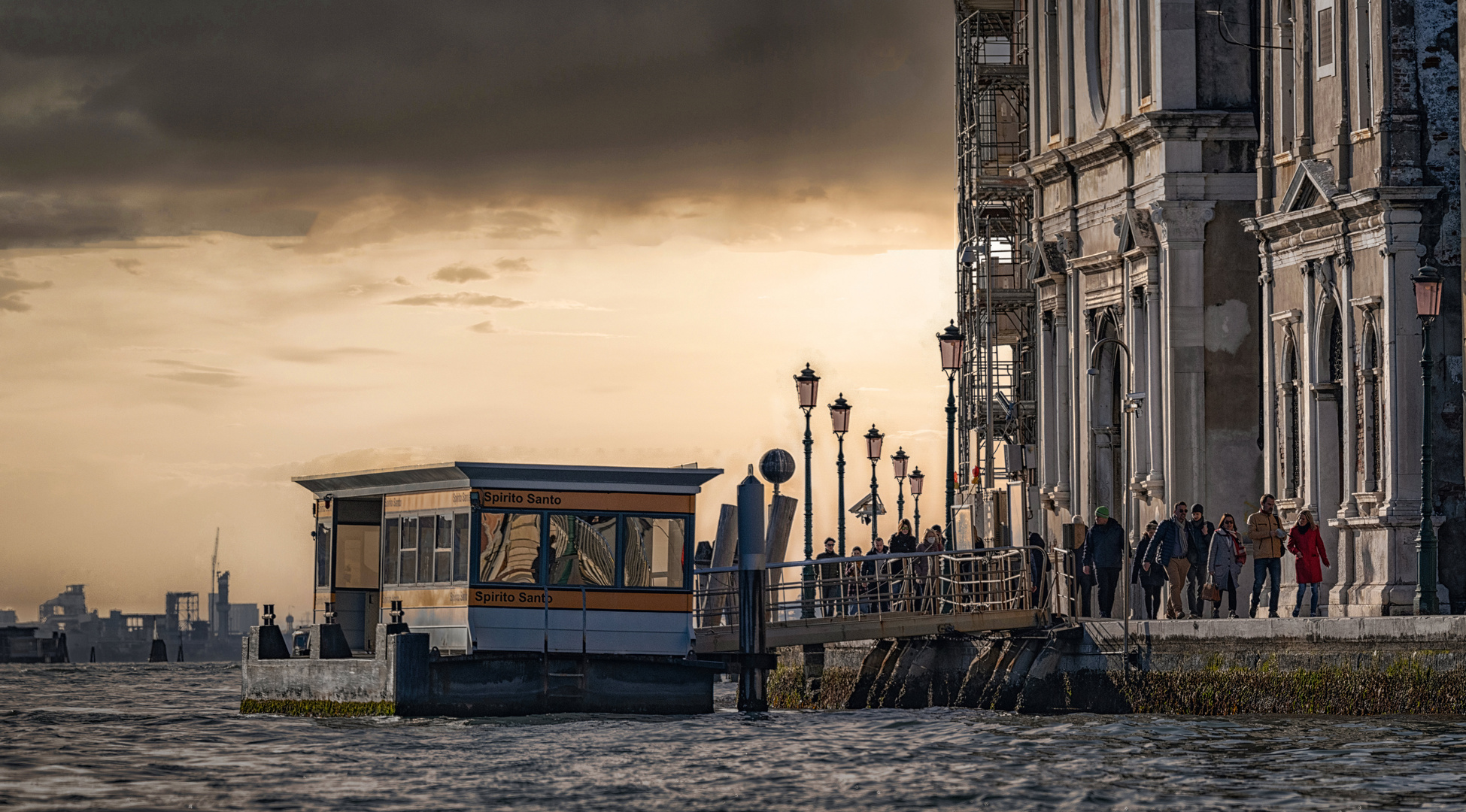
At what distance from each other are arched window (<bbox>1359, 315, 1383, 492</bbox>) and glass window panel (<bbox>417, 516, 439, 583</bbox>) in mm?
12544

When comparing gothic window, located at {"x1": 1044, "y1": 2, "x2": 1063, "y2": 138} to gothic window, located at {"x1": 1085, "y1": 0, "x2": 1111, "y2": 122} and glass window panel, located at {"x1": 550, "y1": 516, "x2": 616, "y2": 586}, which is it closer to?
gothic window, located at {"x1": 1085, "y1": 0, "x2": 1111, "y2": 122}

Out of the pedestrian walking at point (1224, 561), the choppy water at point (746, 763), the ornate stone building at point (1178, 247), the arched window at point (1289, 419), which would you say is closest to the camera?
the choppy water at point (746, 763)

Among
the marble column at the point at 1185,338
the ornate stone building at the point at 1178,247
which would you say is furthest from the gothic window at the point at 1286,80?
the marble column at the point at 1185,338

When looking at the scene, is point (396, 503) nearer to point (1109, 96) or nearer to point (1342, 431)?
point (1342, 431)

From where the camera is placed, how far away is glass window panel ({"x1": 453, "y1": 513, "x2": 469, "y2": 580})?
30.5 meters

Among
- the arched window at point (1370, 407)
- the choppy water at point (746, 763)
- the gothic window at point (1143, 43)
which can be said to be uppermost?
the gothic window at point (1143, 43)

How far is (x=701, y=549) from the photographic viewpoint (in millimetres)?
41969

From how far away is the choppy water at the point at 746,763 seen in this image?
66.1 ft

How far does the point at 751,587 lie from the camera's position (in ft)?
104

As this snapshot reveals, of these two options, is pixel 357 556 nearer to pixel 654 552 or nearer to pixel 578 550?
pixel 578 550

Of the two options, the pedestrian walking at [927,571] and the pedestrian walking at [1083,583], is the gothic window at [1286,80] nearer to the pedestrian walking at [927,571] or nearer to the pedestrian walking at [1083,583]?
the pedestrian walking at [1083,583]

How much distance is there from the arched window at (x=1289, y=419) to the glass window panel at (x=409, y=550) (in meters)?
13.0

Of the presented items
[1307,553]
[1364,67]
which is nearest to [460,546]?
[1307,553]

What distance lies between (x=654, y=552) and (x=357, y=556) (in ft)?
20.3
